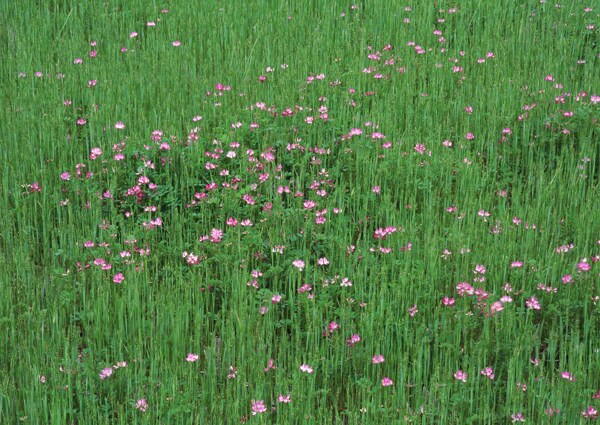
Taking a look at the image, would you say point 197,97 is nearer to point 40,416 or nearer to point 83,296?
point 83,296

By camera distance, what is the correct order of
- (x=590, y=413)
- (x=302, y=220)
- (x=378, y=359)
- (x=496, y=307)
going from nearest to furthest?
(x=590, y=413) → (x=378, y=359) → (x=496, y=307) → (x=302, y=220)

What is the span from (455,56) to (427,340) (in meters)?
3.45

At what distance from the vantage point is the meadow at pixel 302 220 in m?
3.38

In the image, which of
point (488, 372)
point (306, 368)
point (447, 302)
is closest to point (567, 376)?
point (488, 372)

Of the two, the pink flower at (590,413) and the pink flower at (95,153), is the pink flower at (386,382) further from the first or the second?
the pink flower at (95,153)

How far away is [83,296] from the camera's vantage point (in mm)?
3844

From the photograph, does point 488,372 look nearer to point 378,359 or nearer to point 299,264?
point 378,359

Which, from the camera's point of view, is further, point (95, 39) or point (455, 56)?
point (95, 39)

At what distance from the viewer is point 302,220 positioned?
14.7ft

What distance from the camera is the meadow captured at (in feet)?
11.1

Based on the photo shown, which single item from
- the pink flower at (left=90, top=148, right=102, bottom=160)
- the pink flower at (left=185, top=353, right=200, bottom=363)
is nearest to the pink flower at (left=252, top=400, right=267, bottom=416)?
the pink flower at (left=185, top=353, right=200, bottom=363)

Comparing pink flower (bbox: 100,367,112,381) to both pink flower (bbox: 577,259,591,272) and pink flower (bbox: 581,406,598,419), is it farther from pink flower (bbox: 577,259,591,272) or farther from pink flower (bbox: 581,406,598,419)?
pink flower (bbox: 577,259,591,272)

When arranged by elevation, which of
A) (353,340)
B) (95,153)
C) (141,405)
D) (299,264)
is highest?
(95,153)

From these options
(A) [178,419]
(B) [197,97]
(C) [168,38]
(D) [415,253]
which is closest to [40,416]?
(A) [178,419]
